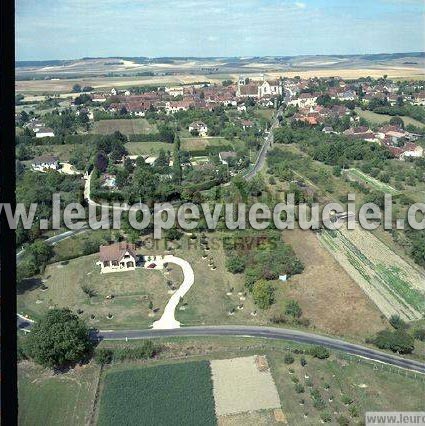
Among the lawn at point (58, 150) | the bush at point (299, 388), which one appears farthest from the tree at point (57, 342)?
the lawn at point (58, 150)

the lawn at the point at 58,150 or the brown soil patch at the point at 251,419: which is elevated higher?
the lawn at the point at 58,150

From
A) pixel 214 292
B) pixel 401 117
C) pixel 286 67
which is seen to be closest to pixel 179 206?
pixel 214 292

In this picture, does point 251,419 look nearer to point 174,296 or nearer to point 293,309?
point 293,309

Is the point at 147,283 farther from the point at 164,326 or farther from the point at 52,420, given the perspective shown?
the point at 52,420

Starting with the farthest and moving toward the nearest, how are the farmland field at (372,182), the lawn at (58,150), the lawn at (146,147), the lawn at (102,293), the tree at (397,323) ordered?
the lawn at (146,147) < the lawn at (58,150) < the farmland field at (372,182) < the lawn at (102,293) < the tree at (397,323)

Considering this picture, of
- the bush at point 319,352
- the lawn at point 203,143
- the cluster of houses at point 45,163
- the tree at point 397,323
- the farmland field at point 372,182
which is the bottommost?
the bush at point 319,352

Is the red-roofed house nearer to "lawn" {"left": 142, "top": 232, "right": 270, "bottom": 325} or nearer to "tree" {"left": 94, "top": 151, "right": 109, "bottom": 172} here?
"lawn" {"left": 142, "top": 232, "right": 270, "bottom": 325}

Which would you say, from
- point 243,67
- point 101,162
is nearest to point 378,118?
point 101,162

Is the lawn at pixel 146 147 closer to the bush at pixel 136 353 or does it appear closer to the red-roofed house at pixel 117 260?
the red-roofed house at pixel 117 260
